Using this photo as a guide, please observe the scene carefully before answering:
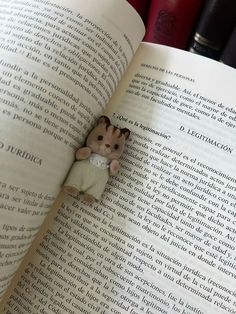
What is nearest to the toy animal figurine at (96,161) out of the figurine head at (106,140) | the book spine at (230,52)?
the figurine head at (106,140)

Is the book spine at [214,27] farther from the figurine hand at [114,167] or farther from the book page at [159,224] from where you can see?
the figurine hand at [114,167]

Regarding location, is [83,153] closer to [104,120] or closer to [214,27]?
[104,120]

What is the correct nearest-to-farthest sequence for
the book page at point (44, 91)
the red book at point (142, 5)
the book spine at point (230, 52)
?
the book page at point (44, 91), the book spine at point (230, 52), the red book at point (142, 5)

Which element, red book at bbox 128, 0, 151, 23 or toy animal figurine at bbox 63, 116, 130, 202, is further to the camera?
red book at bbox 128, 0, 151, 23

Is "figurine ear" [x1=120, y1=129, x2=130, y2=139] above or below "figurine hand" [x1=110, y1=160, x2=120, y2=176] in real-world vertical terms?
above

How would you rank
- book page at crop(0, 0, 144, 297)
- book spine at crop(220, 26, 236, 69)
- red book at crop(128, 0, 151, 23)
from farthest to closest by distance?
red book at crop(128, 0, 151, 23)
book spine at crop(220, 26, 236, 69)
book page at crop(0, 0, 144, 297)

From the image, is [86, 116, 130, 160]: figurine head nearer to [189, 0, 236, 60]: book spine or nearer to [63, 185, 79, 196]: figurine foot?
[63, 185, 79, 196]: figurine foot

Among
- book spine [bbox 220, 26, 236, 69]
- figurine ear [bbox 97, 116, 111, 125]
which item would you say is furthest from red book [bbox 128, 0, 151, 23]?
figurine ear [bbox 97, 116, 111, 125]

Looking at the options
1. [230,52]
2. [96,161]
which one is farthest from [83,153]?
[230,52]
